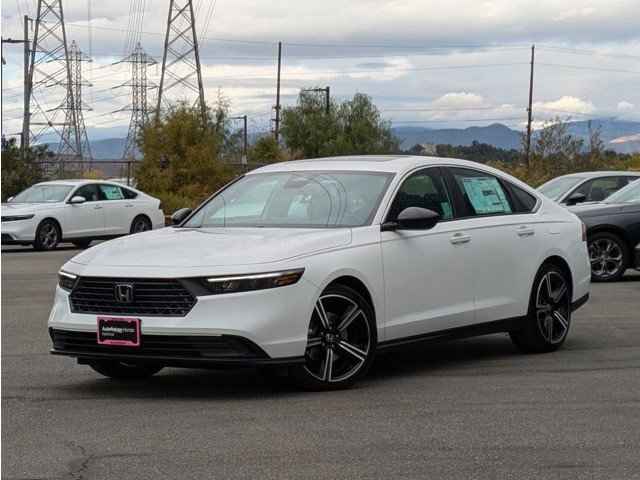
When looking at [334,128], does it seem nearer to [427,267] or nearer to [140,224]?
[140,224]

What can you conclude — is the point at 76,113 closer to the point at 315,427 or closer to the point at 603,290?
the point at 603,290

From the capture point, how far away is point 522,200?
37.3 ft

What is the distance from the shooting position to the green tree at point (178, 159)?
4931 centimetres

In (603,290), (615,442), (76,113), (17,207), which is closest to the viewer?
(615,442)

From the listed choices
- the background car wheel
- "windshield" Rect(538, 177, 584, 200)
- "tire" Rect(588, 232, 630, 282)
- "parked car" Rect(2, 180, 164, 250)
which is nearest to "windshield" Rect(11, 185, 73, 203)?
"parked car" Rect(2, 180, 164, 250)

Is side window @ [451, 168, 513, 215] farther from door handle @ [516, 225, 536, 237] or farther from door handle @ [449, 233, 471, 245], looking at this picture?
door handle @ [449, 233, 471, 245]

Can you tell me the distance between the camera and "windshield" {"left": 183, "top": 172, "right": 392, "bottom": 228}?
31.9 ft

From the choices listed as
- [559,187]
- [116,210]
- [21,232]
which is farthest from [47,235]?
[559,187]

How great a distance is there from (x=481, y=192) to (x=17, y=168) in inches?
1438

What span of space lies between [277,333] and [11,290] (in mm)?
10205

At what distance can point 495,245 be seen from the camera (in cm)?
1064

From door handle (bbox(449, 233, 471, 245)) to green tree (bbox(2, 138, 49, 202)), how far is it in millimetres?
34986

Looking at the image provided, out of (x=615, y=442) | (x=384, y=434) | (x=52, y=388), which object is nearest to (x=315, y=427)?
(x=384, y=434)

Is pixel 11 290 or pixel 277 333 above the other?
pixel 277 333
